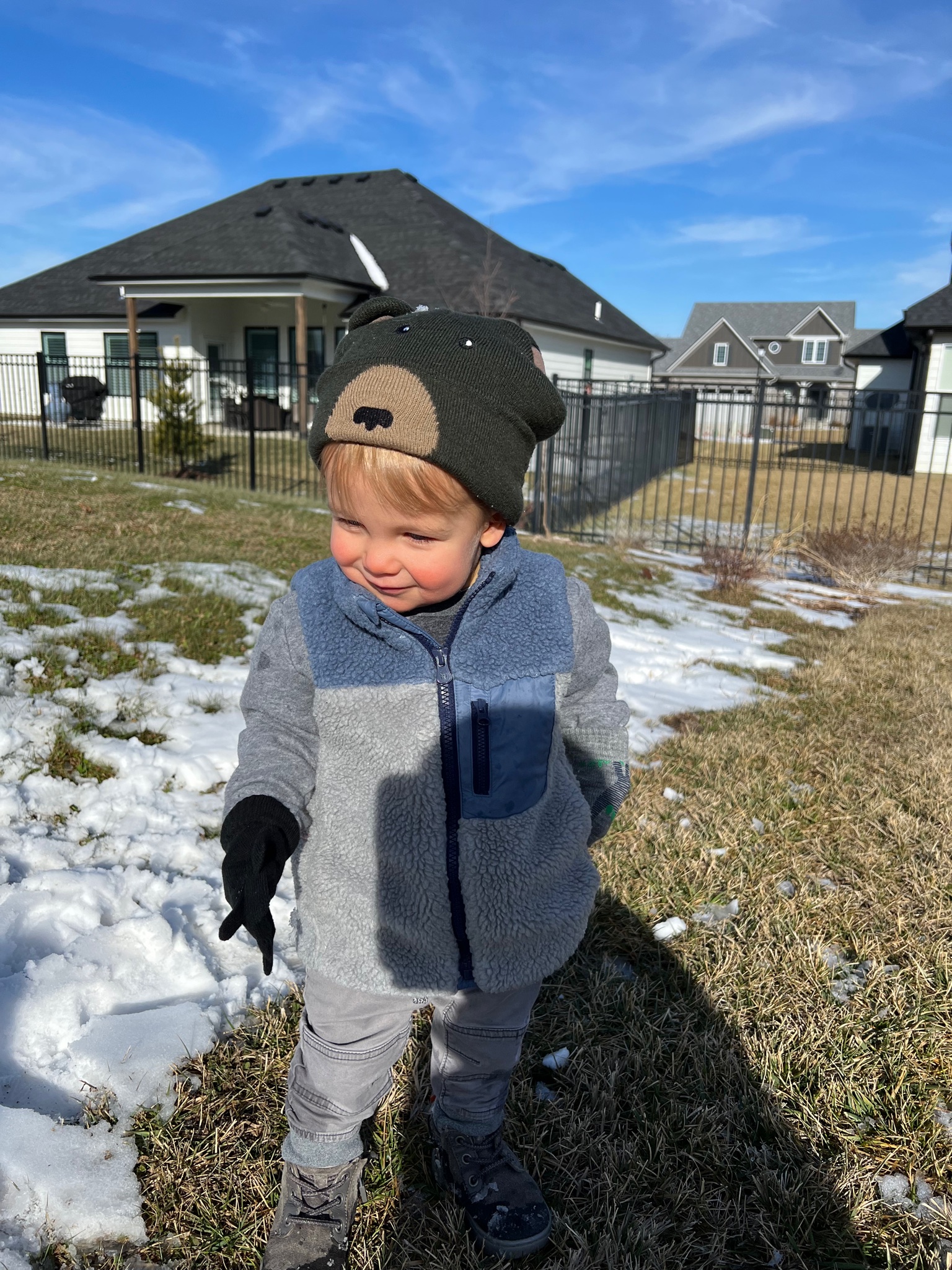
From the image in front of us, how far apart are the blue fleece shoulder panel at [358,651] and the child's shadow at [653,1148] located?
1.06 metres

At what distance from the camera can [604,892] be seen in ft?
8.77

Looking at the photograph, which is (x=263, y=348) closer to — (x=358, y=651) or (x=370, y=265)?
(x=370, y=265)

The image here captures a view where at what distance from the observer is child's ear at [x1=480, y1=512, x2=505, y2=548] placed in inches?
60.2

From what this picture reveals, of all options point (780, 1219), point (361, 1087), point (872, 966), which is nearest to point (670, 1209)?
point (780, 1219)

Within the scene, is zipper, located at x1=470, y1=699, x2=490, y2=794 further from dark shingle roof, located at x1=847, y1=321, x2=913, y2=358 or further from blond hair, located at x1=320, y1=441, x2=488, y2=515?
dark shingle roof, located at x1=847, y1=321, x2=913, y2=358

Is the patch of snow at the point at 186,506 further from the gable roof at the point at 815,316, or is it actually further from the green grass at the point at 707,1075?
the gable roof at the point at 815,316

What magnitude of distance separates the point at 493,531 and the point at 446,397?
0.94 ft

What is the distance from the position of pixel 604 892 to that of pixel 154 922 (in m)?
1.32

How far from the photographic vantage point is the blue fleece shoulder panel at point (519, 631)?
149 centimetres

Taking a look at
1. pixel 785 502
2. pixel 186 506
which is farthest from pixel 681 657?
pixel 785 502

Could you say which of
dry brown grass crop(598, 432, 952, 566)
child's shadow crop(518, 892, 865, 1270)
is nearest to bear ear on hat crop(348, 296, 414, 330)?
child's shadow crop(518, 892, 865, 1270)

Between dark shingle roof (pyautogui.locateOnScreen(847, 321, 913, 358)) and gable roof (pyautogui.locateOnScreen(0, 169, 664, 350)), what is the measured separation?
7.63m

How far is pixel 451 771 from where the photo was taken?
1.45 m

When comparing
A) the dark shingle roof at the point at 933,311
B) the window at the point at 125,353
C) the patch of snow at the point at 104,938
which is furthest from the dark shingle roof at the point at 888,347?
the patch of snow at the point at 104,938
